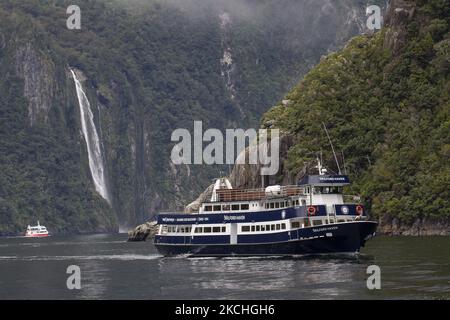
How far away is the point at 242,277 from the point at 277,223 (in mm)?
23631

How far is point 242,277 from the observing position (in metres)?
100

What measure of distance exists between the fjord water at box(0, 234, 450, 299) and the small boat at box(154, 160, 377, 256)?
156cm

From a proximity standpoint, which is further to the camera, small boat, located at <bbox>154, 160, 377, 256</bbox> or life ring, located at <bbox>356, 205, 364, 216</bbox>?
life ring, located at <bbox>356, 205, 364, 216</bbox>

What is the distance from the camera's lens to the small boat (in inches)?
4717

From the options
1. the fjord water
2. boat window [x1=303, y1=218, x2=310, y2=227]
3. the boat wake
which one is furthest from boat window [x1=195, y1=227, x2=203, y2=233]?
boat window [x1=303, y1=218, x2=310, y2=227]

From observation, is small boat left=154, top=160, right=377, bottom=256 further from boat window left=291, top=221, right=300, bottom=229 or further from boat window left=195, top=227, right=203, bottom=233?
boat window left=195, top=227, right=203, bottom=233

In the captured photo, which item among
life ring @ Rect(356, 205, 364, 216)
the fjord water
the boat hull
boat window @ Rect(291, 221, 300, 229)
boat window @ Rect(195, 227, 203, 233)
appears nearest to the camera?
the fjord water

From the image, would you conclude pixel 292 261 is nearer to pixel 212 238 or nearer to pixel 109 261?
pixel 212 238

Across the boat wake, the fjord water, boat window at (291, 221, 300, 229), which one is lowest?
the fjord water

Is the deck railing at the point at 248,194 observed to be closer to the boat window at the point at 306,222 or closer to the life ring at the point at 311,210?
the boat window at the point at 306,222

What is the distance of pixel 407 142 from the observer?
197 meters

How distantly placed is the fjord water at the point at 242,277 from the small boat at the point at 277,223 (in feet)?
5.11

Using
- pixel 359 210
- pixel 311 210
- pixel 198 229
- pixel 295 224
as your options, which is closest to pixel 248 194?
pixel 198 229
